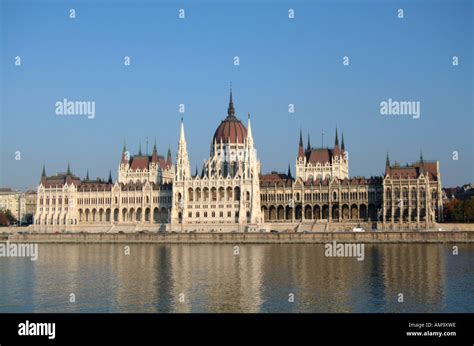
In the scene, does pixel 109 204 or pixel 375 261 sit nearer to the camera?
pixel 375 261

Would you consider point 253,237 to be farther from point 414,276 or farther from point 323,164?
point 414,276

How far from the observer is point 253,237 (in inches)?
3932

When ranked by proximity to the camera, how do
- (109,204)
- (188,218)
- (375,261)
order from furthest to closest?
(109,204), (188,218), (375,261)

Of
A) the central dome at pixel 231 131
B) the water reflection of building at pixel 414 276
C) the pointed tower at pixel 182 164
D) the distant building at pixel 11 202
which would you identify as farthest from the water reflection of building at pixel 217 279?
the distant building at pixel 11 202

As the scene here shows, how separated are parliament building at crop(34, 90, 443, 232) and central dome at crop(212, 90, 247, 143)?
0.17 metres

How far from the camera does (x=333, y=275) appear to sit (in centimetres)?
5703

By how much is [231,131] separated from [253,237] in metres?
33.1

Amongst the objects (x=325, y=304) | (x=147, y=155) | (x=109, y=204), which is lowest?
(x=325, y=304)

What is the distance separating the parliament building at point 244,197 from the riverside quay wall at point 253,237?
1209cm

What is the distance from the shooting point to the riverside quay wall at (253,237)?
93.6 metres

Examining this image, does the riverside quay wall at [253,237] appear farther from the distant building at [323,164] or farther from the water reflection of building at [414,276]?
the distant building at [323,164]
